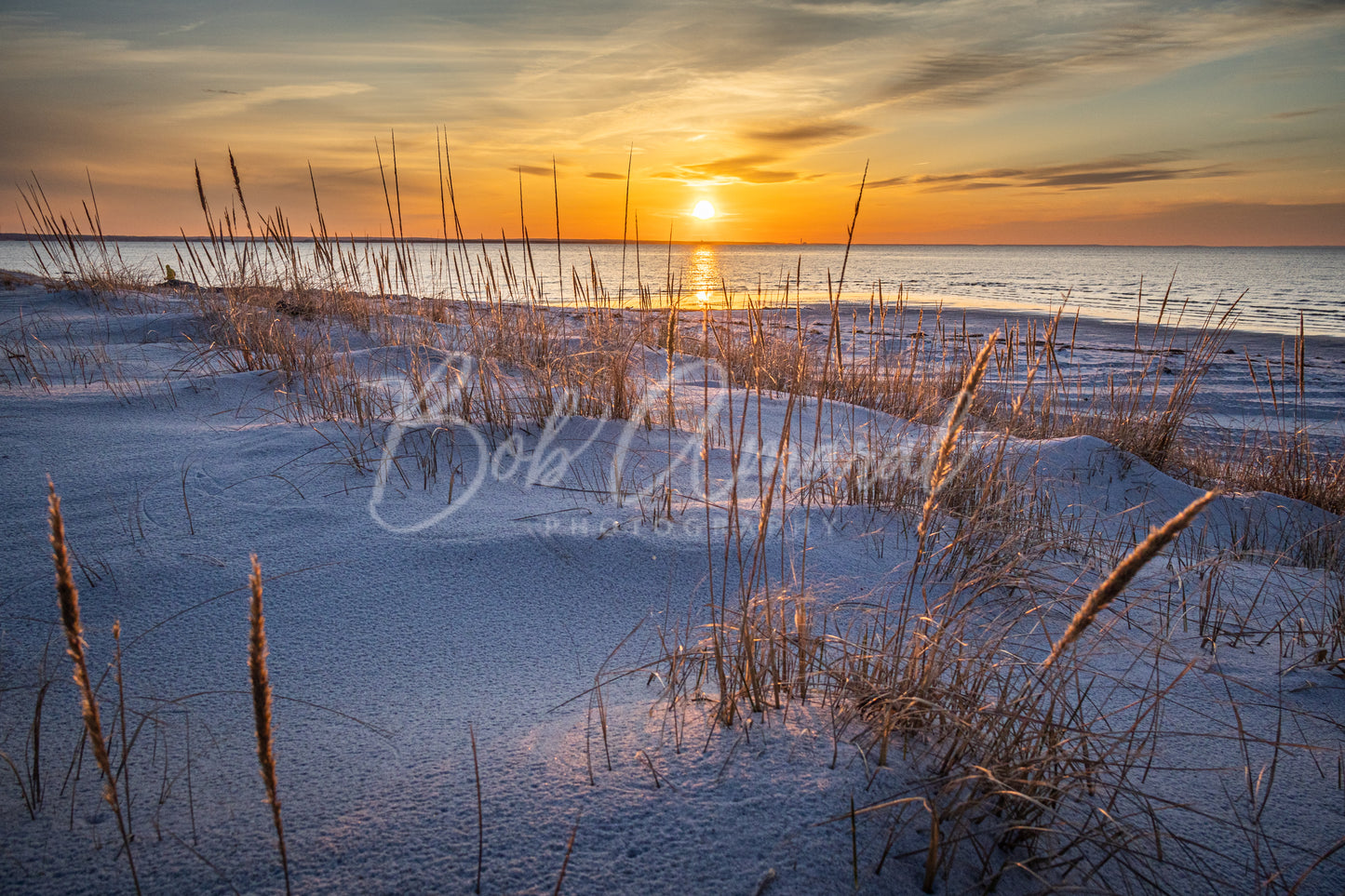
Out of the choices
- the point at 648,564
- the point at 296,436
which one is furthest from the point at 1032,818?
the point at 296,436

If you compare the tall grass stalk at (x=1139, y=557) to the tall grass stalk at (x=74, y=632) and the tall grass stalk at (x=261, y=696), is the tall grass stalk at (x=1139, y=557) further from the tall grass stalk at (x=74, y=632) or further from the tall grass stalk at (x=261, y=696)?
the tall grass stalk at (x=74, y=632)

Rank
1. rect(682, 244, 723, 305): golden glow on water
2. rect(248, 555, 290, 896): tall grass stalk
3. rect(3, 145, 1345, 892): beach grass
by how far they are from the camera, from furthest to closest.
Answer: rect(682, 244, 723, 305): golden glow on water → rect(3, 145, 1345, 892): beach grass → rect(248, 555, 290, 896): tall grass stalk

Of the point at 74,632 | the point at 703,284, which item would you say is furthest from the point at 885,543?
A: the point at 703,284

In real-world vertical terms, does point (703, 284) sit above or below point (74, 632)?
above

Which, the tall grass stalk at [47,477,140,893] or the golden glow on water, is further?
the golden glow on water

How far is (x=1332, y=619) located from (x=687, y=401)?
9.15 ft

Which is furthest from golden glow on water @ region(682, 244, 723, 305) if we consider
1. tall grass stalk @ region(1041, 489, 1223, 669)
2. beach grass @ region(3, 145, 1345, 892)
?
tall grass stalk @ region(1041, 489, 1223, 669)

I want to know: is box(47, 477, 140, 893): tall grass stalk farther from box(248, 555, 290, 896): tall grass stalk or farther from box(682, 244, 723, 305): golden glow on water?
box(682, 244, 723, 305): golden glow on water

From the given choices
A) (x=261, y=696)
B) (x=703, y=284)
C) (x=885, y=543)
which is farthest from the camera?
(x=703, y=284)

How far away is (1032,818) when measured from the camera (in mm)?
883

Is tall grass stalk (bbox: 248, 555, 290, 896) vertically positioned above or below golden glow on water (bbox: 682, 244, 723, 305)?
below

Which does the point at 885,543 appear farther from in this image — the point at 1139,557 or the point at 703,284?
the point at 703,284

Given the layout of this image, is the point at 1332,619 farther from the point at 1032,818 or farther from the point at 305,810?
the point at 305,810

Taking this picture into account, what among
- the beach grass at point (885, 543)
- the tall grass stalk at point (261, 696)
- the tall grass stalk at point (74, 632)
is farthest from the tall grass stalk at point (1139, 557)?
the tall grass stalk at point (74, 632)
